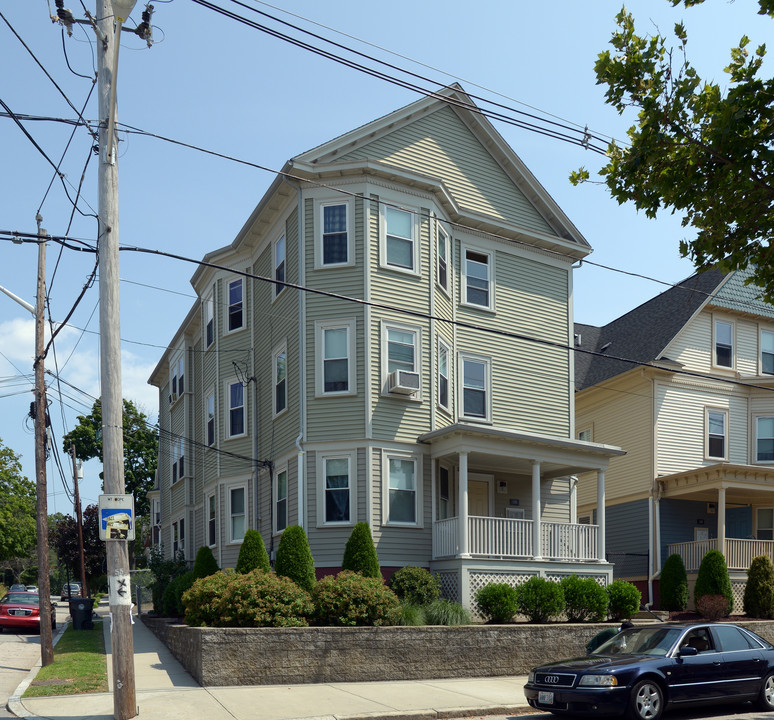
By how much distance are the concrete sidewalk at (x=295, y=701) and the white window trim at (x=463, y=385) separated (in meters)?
8.74

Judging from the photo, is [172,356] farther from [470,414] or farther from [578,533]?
[578,533]

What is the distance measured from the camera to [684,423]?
97.8ft

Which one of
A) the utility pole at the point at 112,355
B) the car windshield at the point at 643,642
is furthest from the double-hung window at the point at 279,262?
the car windshield at the point at 643,642

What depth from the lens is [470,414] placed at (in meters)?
23.8

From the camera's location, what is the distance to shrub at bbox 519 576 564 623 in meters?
18.9

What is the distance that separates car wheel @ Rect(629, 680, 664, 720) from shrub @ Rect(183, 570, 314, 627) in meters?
6.02

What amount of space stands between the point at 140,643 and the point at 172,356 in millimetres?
14984

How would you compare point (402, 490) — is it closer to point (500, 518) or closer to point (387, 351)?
point (500, 518)

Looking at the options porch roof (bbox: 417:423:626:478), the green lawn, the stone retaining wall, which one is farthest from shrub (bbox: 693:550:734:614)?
the green lawn

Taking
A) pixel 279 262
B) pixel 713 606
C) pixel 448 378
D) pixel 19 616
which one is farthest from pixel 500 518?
pixel 19 616

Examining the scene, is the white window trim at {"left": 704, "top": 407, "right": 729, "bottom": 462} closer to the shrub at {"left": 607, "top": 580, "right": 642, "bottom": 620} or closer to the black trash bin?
the shrub at {"left": 607, "top": 580, "right": 642, "bottom": 620}

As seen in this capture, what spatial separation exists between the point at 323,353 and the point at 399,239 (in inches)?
131

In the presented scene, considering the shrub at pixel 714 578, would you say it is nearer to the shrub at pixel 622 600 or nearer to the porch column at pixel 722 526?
the porch column at pixel 722 526

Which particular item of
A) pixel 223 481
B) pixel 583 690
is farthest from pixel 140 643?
pixel 583 690
